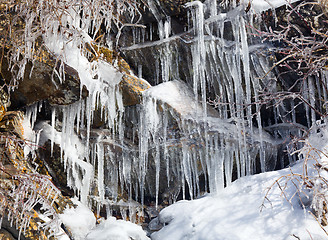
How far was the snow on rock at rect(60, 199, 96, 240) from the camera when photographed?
4164mm

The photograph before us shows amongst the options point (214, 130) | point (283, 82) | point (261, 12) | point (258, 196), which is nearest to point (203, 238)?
point (258, 196)

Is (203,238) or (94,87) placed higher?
(94,87)

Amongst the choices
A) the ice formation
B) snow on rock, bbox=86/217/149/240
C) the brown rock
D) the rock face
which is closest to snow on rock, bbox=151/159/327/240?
snow on rock, bbox=86/217/149/240

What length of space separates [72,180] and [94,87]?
1525 mm

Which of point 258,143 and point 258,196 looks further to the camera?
point 258,143

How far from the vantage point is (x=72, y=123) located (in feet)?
16.8

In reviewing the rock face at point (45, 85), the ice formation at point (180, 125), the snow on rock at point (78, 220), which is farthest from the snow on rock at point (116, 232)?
the rock face at point (45, 85)

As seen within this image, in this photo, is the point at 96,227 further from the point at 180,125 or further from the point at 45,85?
the point at 180,125

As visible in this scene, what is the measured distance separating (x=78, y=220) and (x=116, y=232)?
81 centimetres

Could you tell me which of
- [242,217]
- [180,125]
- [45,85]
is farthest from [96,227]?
[180,125]

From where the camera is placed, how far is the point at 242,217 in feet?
12.1

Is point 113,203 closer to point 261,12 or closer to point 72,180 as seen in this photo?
point 72,180

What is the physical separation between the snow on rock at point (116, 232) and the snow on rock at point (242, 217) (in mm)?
261

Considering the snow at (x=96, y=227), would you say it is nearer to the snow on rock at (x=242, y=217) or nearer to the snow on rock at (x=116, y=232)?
the snow on rock at (x=116, y=232)
